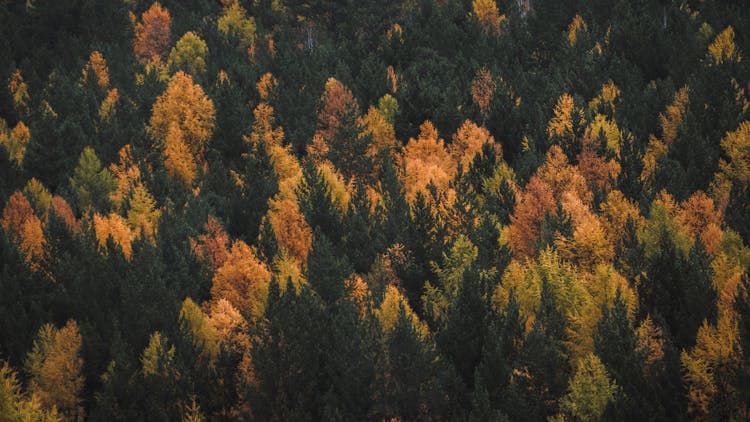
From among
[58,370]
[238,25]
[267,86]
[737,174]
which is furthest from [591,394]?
[238,25]

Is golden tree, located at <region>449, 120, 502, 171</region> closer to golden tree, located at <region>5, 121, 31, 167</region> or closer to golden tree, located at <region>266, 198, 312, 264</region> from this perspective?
golden tree, located at <region>266, 198, 312, 264</region>

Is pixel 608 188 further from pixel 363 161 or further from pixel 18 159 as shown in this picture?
pixel 18 159

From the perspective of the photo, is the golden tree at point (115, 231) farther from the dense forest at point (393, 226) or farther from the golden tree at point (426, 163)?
the golden tree at point (426, 163)

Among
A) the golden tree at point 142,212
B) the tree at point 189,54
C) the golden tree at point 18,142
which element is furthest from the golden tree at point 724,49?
the golden tree at point 18,142

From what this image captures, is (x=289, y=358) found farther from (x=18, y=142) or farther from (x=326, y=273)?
(x=18, y=142)

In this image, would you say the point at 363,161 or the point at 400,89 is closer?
the point at 363,161

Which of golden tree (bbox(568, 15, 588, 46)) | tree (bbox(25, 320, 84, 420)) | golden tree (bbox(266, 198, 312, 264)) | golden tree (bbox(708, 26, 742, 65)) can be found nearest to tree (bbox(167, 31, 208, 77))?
golden tree (bbox(568, 15, 588, 46))

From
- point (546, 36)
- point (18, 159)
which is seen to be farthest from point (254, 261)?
point (546, 36)
